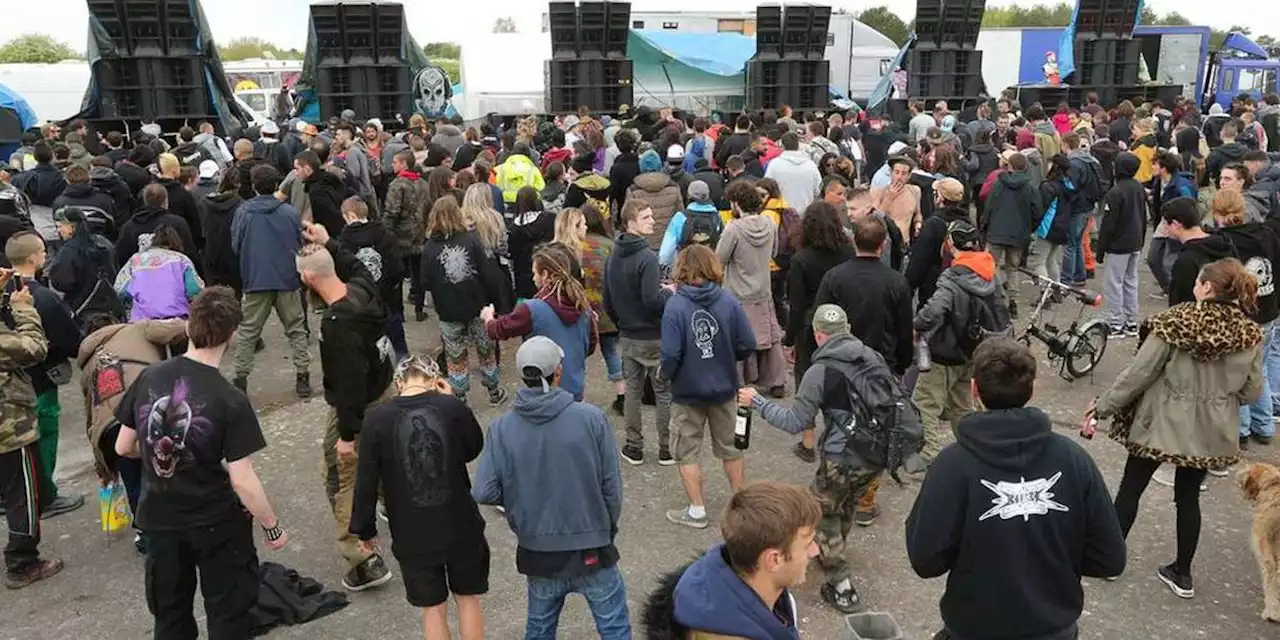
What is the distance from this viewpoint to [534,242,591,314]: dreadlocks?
17.5ft

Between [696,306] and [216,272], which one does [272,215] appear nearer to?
[216,272]

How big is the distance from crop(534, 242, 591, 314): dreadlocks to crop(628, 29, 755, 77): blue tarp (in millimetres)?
15870

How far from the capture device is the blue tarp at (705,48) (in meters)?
20.5

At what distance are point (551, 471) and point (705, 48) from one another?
1932 cm

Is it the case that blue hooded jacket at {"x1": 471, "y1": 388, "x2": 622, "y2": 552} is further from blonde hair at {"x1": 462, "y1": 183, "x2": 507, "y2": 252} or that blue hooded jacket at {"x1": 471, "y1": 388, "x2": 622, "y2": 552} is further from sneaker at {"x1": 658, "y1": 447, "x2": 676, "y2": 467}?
blonde hair at {"x1": 462, "y1": 183, "x2": 507, "y2": 252}

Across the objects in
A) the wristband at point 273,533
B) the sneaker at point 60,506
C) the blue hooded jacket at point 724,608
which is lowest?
the sneaker at point 60,506

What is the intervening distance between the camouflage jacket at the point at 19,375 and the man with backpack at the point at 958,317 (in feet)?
15.5

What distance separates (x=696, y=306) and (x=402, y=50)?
43.8 ft

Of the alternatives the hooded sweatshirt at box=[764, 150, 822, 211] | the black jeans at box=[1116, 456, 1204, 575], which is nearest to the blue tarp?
the hooded sweatshirt at box=[764, 150, 822, 211]

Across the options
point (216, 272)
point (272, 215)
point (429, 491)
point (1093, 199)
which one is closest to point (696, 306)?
point (429, 491)

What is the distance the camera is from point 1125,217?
805cm

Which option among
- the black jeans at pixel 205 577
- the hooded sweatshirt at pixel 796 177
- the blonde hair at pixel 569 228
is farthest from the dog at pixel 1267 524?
the hooded sweatshirt at pixel 796 177

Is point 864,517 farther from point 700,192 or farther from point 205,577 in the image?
point 205,577

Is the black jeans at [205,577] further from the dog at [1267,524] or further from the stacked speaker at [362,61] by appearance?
the stacked speaker at [362,61]
